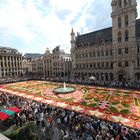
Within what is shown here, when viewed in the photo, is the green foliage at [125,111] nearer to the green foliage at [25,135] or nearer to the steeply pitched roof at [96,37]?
the green foliage at [25,135]

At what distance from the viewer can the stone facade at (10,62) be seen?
78294mm

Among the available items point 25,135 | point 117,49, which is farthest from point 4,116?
point 117,49

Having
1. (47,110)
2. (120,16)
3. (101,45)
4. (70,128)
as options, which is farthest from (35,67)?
(70,128)

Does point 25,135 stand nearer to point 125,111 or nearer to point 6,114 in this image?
point 6,114

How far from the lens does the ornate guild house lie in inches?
1591

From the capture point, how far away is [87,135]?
12.4 meters

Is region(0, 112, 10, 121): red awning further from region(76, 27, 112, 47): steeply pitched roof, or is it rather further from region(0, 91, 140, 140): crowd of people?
region(76, 27, 112, 47): steeply pitched roof

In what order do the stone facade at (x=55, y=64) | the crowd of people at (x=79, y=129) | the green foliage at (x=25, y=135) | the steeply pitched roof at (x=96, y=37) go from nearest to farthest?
the green foliage at (x=25, y=135) → the crowd of people at (x=79, y=129) → the steeply pitched roof at (x=96, y=37) → the stone facade at (x=55, y=64)

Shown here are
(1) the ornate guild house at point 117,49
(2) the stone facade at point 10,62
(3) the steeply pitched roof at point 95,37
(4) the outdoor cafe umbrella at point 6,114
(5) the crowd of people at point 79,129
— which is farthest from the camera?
(2) the stone facade at point 10,62

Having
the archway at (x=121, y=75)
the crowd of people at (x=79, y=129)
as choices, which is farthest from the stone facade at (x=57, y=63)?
the crowd of people at (x=79, y=129)

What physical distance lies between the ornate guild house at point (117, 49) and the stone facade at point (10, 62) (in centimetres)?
4813

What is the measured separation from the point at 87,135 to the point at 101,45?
132 feet

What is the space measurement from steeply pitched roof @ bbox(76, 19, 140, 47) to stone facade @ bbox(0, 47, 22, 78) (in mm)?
44605

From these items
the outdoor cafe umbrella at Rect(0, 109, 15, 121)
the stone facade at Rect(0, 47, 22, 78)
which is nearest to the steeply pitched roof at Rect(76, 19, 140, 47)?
the outdoor cafe umbrella at Rect(0, 109, 15, 121)
